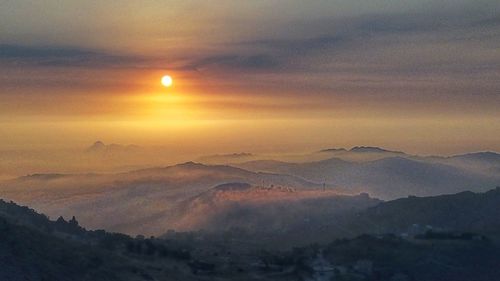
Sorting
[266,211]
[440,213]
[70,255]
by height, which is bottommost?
[70,255]

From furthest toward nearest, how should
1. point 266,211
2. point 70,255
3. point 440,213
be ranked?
point 266,211 → point 440,213 → point 70,255

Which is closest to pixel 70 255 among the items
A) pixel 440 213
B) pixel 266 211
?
pixel 440 213

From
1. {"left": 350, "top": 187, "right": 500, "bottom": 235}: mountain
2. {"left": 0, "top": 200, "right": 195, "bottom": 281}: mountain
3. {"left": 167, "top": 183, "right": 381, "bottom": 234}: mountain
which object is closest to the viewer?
{"left": 0, "top": 200, "right": 195, "bottom": 281}: mountain

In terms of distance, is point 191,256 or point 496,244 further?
point 496,244

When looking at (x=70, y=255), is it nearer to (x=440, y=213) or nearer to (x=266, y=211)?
(x=440, y=213)

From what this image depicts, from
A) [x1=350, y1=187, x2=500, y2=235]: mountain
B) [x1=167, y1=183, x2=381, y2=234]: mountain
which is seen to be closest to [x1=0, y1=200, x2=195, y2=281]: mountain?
[x1=350, y1=187, x2=500, y2=235]: mountain

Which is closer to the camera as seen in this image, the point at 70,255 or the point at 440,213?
the point at 70,255

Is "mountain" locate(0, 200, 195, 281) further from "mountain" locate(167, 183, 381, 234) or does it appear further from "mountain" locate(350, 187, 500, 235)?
"mountain" locate(167, 183, 381, 234)

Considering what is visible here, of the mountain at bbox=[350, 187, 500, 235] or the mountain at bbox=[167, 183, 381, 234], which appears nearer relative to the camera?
the mountain at bbox=[350, 187, 500, 235]

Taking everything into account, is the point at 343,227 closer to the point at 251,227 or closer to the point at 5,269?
the point at 251,227

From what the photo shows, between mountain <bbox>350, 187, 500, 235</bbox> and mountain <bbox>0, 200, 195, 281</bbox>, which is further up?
mountain <bbox>350, 187, 500, 235</bbox>

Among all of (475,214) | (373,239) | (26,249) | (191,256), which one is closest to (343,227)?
(475,214)
